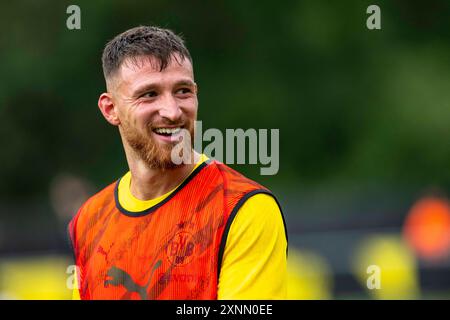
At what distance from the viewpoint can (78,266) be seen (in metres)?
5.42

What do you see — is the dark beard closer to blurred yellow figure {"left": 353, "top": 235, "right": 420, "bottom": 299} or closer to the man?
the man

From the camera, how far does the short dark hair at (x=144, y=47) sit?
4969 mm

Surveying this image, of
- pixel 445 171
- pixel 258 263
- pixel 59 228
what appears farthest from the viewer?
pixel 445 171

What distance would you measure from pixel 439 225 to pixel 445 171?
8448 millimetres

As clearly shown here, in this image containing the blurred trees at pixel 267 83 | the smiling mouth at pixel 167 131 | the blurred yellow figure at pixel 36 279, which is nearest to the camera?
the smiling mouth at pixel 167 131

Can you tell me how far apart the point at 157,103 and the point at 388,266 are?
269 inches

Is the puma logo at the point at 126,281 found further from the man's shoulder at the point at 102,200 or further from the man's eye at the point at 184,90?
the man's eye at the point at 184,90

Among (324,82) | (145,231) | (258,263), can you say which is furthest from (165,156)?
(324,82)

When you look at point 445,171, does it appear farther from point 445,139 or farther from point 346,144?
point 346,144

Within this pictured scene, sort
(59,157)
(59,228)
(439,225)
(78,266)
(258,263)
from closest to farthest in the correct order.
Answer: (258,263) < (78,266) < (439,225) < (59,228) < (59,157)

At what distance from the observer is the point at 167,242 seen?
4.98 metres

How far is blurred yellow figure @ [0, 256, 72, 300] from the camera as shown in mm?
11391

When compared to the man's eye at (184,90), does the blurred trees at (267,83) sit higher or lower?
higher

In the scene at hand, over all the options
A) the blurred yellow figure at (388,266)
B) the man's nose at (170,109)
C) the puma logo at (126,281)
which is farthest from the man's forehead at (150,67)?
the blurred yellow figure at (388,266)
